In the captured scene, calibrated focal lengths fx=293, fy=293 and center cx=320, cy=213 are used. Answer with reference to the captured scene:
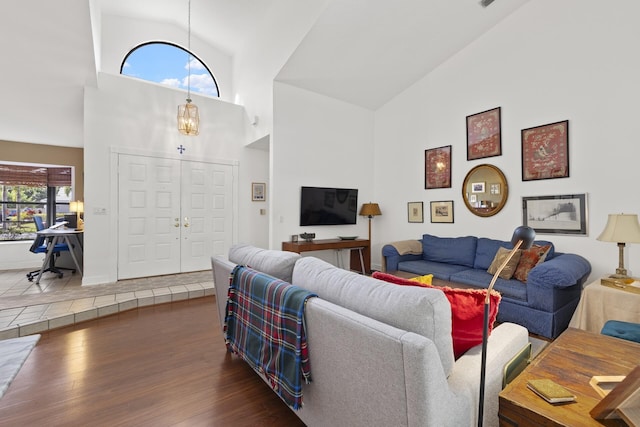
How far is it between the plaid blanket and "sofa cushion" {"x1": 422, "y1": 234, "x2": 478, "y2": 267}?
10.9ft

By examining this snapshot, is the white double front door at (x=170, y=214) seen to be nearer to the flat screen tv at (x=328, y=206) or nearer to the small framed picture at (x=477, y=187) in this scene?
the flat screen tv at (x=328, y=206)

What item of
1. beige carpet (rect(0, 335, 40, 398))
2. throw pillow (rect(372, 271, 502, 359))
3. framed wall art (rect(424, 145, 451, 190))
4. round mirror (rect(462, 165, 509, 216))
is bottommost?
beige carpet (rect(0, 335, 40, 398))

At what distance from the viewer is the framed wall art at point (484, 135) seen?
408 cm

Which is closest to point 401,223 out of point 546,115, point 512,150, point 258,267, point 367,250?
point 367,250

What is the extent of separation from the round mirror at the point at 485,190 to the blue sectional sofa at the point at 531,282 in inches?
17.7

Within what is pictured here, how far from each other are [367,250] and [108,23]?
5731 millimetres

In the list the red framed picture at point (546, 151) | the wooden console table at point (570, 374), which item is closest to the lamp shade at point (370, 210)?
the red framed picture at point (546, 151)

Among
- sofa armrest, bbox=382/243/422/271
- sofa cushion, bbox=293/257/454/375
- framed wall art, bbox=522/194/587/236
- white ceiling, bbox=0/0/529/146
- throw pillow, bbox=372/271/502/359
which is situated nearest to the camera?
sofa cushion, bbox=293/257/454/375

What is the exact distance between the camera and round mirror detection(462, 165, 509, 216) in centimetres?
401

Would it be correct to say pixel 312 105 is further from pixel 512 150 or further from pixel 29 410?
pixel 29 410

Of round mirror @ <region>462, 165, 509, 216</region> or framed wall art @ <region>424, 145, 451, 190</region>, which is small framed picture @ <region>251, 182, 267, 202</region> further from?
round mirror @ <region>462, 165, 509, 216</region>

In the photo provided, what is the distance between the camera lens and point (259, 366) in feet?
5.74

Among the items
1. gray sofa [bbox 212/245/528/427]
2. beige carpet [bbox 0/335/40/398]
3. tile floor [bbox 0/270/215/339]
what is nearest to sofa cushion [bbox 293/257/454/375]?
gray sofa [bbox 212/245/528/427]

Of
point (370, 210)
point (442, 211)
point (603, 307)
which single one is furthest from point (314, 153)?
point (603, 307)
